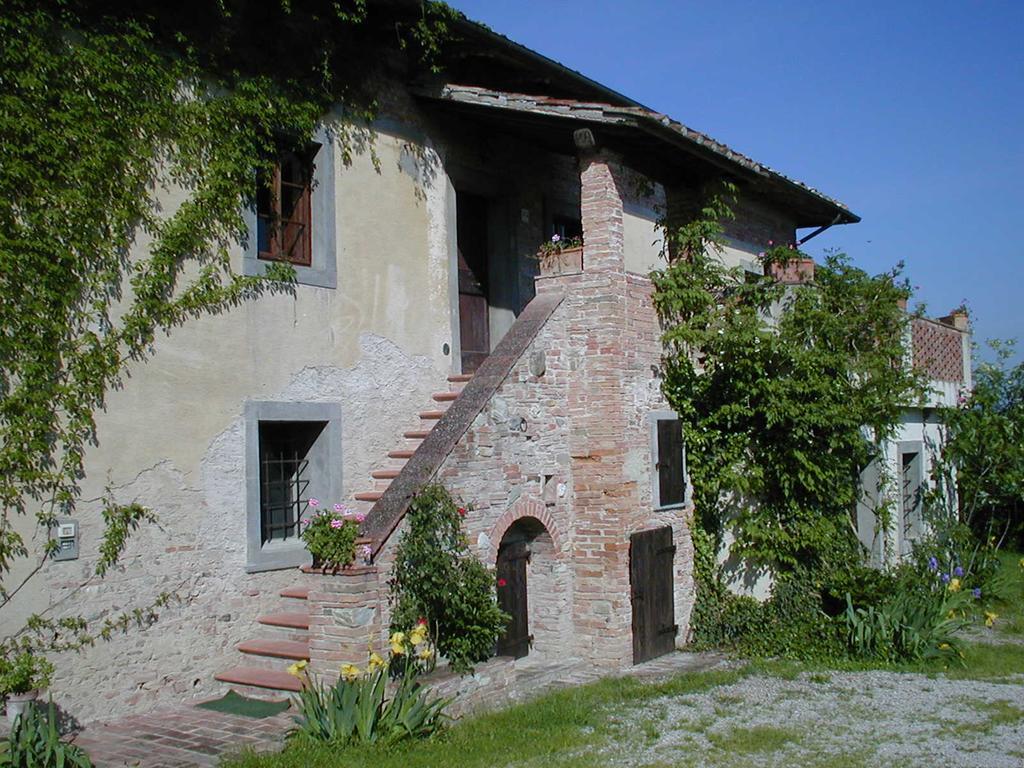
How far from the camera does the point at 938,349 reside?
14.8 metres

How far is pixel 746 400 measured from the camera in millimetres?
10906

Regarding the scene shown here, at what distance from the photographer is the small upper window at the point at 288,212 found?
9039 millimetres

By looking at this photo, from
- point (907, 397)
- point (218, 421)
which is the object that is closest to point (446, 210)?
point (218, 421)

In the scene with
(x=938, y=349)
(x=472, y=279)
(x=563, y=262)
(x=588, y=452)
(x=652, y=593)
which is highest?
(x=472, y=279)

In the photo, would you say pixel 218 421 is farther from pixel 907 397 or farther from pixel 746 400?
pixel 907 397

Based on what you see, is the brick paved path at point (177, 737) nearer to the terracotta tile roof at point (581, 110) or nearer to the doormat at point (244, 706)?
Answer: the doormat at point (244, 706)

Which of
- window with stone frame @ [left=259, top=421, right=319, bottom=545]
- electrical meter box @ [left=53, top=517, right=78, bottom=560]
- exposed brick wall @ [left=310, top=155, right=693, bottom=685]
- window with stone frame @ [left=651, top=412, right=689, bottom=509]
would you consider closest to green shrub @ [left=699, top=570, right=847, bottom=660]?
window with stone frame @ [left=651, top=412, right=689, bottom=509]

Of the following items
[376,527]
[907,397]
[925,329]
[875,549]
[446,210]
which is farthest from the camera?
[925,329]

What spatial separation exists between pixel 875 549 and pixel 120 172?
34.4 ft

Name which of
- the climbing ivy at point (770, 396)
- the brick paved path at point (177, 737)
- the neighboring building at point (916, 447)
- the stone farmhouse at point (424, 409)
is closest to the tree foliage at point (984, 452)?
the neighboring building at point (916, 447)

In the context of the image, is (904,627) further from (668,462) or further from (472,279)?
(472,279)

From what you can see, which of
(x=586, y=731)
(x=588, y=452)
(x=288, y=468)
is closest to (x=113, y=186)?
(x=288, y=468)

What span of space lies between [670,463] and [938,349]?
633cm

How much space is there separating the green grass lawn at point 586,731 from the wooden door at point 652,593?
71 cm
